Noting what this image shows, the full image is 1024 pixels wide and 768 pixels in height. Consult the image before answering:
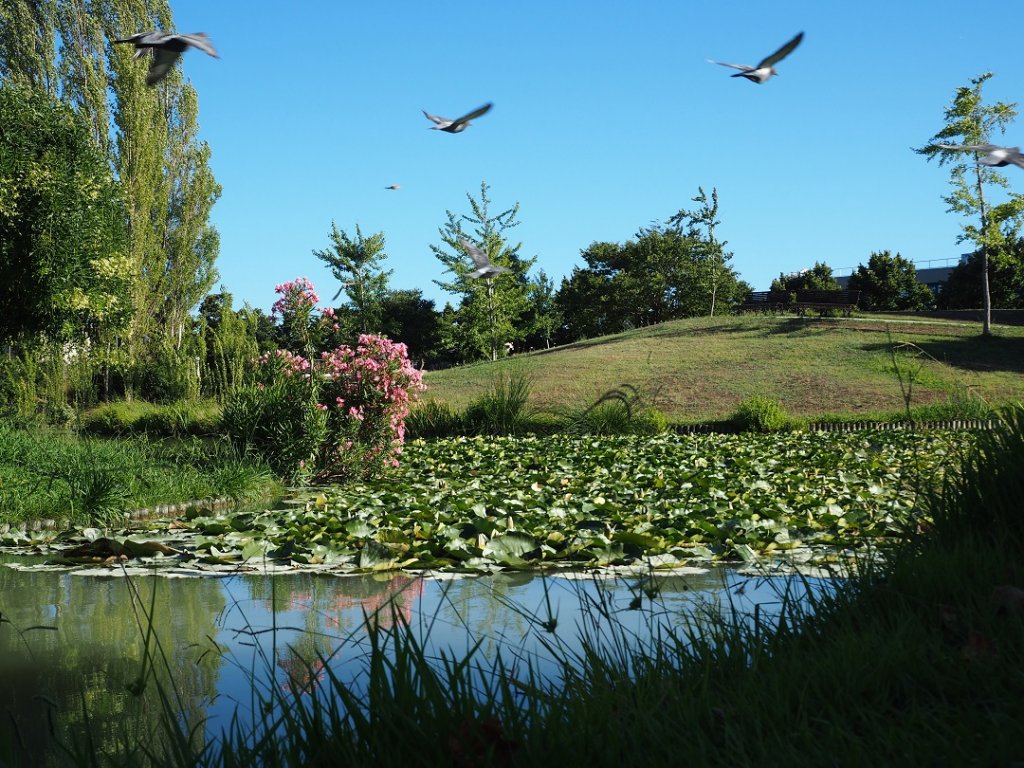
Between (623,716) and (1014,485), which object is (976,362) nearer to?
(1014,485)

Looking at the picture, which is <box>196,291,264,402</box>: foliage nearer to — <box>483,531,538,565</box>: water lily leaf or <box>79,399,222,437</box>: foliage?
<box>79,399,222,437</box>: foliage

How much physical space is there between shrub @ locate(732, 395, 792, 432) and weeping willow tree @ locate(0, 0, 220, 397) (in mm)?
13599

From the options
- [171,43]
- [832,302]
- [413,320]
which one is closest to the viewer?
[171,43]

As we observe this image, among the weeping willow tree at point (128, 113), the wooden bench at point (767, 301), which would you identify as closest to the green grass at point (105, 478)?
the weeping willow tree at point (128, 113)

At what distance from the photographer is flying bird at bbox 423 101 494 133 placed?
15.3ft

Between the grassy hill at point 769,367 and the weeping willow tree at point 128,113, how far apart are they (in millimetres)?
7595

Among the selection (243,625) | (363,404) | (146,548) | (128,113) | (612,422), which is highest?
(128,113)

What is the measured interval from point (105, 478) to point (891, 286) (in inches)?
1811

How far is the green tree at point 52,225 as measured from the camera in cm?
1608

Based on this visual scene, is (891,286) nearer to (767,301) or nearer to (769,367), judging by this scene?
(767,301)

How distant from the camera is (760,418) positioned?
14.3 m

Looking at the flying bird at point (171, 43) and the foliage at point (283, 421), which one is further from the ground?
the flying bird at point (171, 43)

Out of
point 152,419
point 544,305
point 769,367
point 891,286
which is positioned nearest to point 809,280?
point 891,286

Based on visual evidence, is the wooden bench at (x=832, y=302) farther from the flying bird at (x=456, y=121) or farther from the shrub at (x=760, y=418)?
the flying bird at (x=456, y=121)
